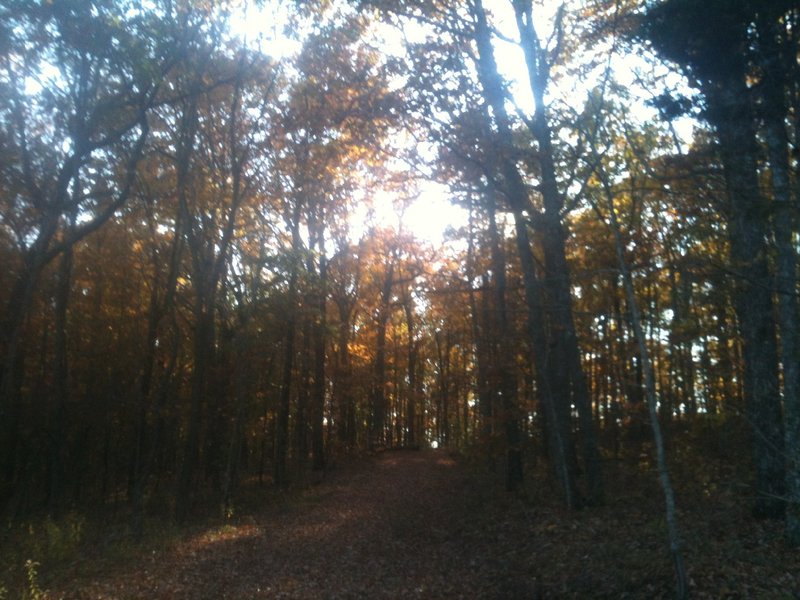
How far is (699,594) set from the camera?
28.9 ft

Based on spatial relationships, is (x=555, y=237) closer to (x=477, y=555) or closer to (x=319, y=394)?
(x=477, y=555)

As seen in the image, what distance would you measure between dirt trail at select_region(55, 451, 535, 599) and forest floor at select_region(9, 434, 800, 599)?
0.03 m

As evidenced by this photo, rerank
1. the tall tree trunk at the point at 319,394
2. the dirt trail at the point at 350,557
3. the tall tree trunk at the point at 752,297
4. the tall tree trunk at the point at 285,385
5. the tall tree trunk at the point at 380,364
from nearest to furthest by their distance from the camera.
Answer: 1. the tall tree trunk at the point at 752,297
2. the dirt trail at the point at 350,557
3. the tall tree trunk at the point at 285,385
4. the tall tree trunk at the point at 319,394
5. the tall tree trunk at the point at 380,364

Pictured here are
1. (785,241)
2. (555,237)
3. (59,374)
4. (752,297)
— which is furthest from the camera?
(59,374)

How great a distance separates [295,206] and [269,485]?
38.2 ft

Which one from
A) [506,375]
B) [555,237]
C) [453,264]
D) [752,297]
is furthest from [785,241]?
[453,264]

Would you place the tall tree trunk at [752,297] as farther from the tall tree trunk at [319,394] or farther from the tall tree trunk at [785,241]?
the tall tree trunk at [319,394]

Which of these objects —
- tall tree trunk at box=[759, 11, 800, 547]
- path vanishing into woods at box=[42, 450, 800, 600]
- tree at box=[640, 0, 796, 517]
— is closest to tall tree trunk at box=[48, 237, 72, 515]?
path vanishing into woods at box=[42, 450, 800, 600]

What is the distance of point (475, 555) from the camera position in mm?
13445

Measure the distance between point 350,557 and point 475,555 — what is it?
7.96 feet

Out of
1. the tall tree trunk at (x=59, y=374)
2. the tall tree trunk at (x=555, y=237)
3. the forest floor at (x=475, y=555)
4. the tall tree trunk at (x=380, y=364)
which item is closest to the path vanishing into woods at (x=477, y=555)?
the forest floor at (x=475, y=555)

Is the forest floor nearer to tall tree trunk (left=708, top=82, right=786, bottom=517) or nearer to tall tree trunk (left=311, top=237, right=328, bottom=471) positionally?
tall tree trunk (left=708, top=82, right=786, bottom=517)

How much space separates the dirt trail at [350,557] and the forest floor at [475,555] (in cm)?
3

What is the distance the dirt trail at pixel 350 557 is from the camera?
36.6ft
